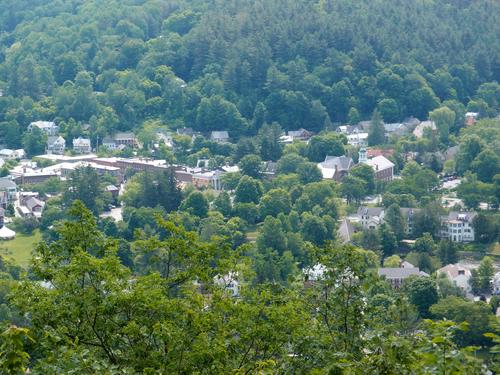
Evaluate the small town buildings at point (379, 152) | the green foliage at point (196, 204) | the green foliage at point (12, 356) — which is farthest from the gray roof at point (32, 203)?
the green foliage at point (12, 356)

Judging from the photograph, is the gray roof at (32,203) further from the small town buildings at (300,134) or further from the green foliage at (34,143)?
the small town buildings at (300,134)

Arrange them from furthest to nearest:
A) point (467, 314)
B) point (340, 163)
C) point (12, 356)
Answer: point (340, 163) < point (467, 314) < point (12, 356)

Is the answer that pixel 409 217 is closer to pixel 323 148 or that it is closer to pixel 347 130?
pixel 323 148

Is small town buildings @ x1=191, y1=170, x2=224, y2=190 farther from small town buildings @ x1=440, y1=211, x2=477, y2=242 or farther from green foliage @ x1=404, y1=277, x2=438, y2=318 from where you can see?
green foliage @ x1=404, y1=277, x2=438, y2=318

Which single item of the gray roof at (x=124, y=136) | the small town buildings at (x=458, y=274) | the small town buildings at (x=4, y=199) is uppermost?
the small town buildings at (x=458, y=274)

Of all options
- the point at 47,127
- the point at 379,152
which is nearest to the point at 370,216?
the point at 379,152

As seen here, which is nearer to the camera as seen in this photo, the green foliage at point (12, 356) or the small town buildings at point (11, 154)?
the green foliage at point (12, 356)
